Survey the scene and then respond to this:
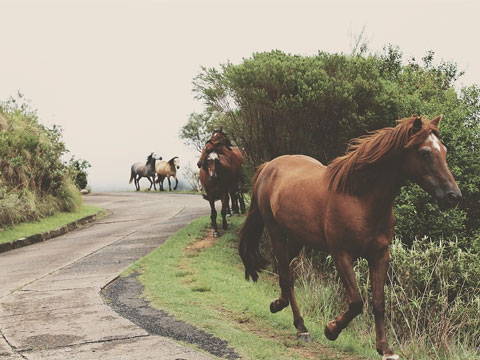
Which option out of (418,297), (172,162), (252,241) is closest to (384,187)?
(252,241)

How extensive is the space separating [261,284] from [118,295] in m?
2.73

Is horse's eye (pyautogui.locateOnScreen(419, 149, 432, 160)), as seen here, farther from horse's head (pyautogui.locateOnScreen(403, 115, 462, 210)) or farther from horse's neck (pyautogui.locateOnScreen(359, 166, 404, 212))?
horse's neck (pyautogui.locateOnScreen(359, 166, 404, 212))

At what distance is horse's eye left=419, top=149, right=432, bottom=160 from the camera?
4.08 metres

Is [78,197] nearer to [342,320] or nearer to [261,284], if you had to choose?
[261,284]

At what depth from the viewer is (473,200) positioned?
35.1 feet

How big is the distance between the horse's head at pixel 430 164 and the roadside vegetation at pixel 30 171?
1293 centimetres

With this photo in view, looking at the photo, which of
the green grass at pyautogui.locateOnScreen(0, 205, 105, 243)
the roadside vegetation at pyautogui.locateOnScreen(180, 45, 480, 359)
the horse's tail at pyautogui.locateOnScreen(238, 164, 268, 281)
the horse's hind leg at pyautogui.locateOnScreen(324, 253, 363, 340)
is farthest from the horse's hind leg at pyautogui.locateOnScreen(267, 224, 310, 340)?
the green grass at pyautogui.locateOnScreen(0, 205, 105, 243)

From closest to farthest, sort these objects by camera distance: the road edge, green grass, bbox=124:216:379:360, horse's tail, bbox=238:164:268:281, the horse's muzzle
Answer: the horse's muzzle
green grass, bbox=124:216:379:360
horse's tail, bbox=238:164:268:281
the road edge

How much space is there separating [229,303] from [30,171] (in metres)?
12.7

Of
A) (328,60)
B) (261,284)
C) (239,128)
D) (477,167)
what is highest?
(328,60)

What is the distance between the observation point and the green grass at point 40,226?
44.2 ft

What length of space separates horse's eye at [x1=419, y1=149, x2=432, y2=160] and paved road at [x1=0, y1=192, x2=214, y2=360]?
8.19 ft

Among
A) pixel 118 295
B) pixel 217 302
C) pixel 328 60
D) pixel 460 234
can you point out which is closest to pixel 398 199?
pixel 460 234

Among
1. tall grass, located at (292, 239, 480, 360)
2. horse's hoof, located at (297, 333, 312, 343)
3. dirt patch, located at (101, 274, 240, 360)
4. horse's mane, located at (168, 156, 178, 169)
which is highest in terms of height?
horse's mane, located at (168, 156, 178, 169)
